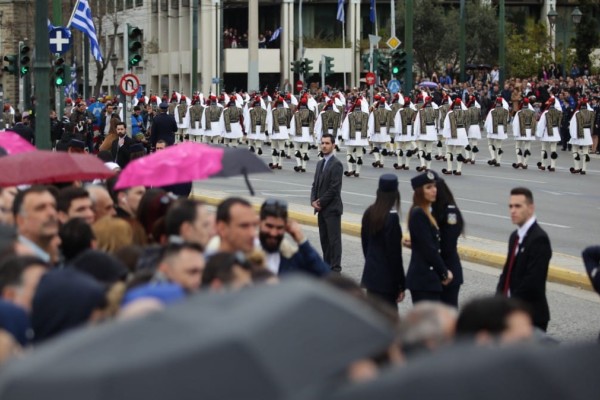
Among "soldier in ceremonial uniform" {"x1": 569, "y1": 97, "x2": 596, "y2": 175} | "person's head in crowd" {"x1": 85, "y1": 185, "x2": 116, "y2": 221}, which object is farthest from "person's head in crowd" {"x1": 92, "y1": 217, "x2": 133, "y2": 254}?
"soldier in ceremonial uniform" {"x1": 569, "y1": 97, "x2": 596, "y2": 175}

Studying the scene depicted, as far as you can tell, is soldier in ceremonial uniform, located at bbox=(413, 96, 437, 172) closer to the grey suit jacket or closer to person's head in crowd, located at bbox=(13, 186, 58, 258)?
the grey suit jacket

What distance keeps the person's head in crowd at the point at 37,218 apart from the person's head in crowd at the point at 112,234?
15.8 inches

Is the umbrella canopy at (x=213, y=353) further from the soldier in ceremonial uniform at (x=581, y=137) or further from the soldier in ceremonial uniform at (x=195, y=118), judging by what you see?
the soldier in ceremonial uniform at (x=195, y=118)

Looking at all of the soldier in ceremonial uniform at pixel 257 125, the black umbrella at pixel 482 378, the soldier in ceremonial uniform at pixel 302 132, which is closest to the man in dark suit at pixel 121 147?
the soldier in ceremonial uniform at pixel 302 132

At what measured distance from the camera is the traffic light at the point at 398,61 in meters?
40.1

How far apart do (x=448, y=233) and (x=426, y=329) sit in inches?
276

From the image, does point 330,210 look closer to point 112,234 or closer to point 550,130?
point 112,234

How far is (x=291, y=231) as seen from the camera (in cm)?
918

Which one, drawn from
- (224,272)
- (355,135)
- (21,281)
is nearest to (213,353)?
(224,272)

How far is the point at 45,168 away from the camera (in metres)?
12.1

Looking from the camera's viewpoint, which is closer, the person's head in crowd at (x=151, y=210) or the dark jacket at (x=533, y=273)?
the dark jacket at (x=533, y=273)

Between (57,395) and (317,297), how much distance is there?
768 mm

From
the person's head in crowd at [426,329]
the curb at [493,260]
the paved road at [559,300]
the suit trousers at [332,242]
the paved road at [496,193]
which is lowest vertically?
the paved road at [496,193]

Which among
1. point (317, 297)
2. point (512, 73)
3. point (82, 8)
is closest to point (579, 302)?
point (317, 297)
